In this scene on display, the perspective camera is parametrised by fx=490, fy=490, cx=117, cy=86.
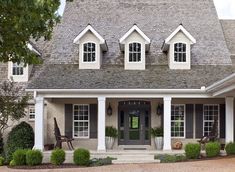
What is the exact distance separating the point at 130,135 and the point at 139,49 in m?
4.66

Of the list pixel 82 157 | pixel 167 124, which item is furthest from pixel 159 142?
pixel 82 157

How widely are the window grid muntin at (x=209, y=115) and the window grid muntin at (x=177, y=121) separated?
116 cm

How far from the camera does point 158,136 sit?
25.3m

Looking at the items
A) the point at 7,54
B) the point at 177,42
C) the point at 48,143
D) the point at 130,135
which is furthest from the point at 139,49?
the point at 7,54

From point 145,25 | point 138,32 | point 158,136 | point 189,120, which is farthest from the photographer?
point 145,25

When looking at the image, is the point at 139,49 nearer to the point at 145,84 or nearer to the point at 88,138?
the point at 145,84

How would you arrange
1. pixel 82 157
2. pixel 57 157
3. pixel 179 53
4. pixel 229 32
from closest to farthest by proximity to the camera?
pixel 82 157 → pixel 57 157 → pixel 179 53 → pixel 229 32

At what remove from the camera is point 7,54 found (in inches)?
515

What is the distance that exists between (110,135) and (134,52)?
467 cm

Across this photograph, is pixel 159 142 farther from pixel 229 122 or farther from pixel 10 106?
pixel 10 106

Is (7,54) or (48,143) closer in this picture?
(7,54)

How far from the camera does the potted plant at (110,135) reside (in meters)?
25.1

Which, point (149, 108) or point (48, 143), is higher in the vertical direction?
point (149, 108)

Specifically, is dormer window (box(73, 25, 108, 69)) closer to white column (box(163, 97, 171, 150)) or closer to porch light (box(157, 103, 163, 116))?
porch light (box(157, 103, 163, 116))
